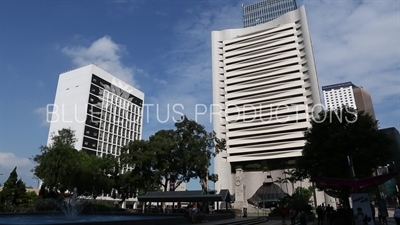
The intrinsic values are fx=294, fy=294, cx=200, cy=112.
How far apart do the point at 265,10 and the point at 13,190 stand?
99758 mm

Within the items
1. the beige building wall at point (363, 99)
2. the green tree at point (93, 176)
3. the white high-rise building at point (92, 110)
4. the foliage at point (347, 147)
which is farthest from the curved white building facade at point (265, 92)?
the beige building wall at point (363, 99)

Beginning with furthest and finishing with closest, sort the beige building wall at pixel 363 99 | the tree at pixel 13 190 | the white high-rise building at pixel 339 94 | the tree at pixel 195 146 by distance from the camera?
the white high-rise building at pixel 339 94, the beige building wall at pixel 363 99, the tree at pixel 13 190, the tree at pixel 195 146

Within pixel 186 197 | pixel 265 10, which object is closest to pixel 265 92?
pixel 265 10

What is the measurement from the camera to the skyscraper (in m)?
108

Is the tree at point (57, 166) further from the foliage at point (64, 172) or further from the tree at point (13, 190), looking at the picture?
the tree at point (13, 190)

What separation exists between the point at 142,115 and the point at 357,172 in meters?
81.8

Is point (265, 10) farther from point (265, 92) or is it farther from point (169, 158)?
point (169, 158)

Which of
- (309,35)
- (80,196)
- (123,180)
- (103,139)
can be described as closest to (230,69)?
(309,35)

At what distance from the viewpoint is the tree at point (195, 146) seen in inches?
1436

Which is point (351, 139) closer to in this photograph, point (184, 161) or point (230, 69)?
point (184, 161)

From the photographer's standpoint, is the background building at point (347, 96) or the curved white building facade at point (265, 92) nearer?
the curved white building facade at point (265, 92)

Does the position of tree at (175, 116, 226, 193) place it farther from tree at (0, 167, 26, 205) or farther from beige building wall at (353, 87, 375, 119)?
beige building wall at (353, 87, 375, 119)

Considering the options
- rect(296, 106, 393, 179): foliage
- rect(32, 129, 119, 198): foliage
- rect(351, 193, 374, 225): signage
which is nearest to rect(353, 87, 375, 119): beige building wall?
rect(296, 106, 393, 179): foliage

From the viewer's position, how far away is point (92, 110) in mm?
77000
